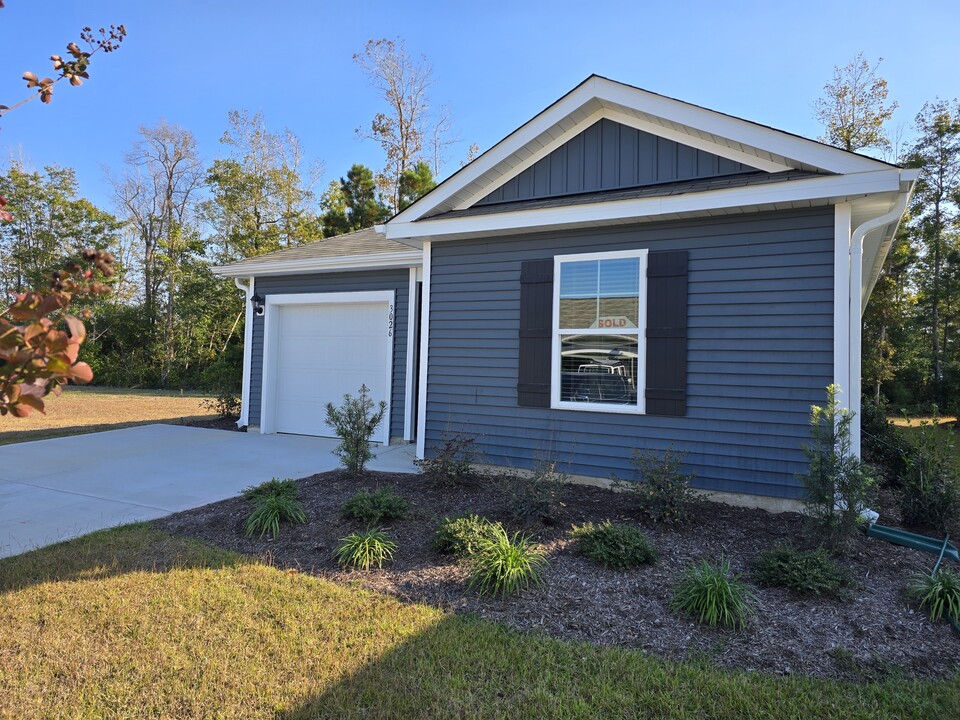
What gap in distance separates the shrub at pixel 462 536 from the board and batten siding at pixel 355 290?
4.41 metres

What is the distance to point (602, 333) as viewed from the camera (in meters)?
5.77

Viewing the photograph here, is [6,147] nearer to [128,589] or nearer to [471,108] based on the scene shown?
[471,108]

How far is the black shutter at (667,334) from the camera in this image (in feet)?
17.6

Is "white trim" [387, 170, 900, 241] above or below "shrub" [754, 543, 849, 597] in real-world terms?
above

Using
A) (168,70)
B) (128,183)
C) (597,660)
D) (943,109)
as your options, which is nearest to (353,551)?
(597,660)

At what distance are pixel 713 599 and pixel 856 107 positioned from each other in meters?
22.6

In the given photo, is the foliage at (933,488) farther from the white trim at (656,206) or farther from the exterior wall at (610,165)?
the exterior wall at (610,165)

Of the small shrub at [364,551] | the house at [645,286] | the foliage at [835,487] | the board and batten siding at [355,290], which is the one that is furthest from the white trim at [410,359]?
the foliage at [835,487]

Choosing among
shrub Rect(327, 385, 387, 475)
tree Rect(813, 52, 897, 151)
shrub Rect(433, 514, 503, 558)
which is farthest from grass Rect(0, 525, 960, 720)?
tree Rect(813, 52, 897, 151)

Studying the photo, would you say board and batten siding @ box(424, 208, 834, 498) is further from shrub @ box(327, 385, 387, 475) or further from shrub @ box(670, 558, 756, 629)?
shrub @ box(670, 558, 756, 629)

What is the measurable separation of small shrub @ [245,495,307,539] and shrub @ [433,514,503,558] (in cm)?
133

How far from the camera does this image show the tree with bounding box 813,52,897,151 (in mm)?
19016

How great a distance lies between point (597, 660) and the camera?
8.84ft

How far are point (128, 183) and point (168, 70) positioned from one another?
2037cm
